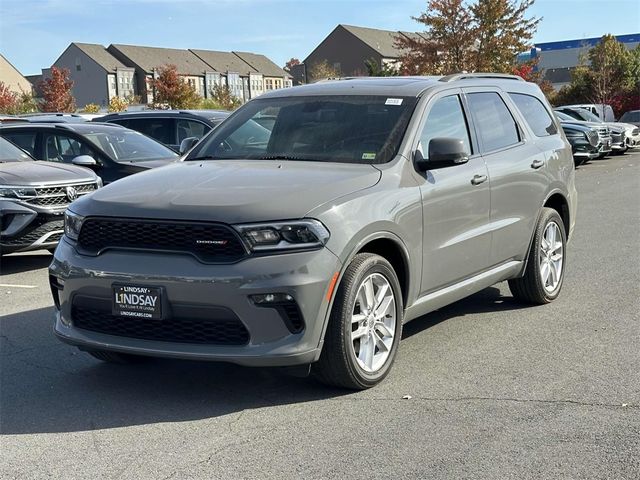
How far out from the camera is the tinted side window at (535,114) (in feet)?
23.6

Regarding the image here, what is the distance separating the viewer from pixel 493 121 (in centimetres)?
662

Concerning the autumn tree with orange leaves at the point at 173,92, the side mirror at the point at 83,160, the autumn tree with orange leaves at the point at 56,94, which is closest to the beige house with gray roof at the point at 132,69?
the autumn tree with orange leaves at the point at 56,94

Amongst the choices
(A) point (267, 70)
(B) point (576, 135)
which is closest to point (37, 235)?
(B) point (576, 135)

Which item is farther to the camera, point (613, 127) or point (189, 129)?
point (613, 127)

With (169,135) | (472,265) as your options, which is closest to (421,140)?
(472,265)

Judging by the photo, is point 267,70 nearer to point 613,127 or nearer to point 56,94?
point 56,94

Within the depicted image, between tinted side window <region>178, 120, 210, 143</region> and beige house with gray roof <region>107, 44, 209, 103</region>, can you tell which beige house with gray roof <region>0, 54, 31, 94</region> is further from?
tinted side window <region>178, 120, 210, 143</region>

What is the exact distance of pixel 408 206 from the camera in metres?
5.22

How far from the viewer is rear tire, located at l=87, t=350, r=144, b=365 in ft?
17.3

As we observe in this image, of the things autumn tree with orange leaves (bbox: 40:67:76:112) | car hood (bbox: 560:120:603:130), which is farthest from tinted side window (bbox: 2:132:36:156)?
autumn tree with orange leaves (bbox: 40:67:76:112)

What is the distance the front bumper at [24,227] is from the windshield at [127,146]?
7.73 feet

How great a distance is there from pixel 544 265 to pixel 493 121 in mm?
1373

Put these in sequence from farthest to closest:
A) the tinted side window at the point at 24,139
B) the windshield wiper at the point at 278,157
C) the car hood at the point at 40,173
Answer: the tinted side window at the point at 24,139
the car hood at the point at 40,173
the windshield wiper at the point at 278,157

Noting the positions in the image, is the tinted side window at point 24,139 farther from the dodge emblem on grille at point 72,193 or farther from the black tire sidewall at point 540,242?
the black tire sidewall at point 540,242
